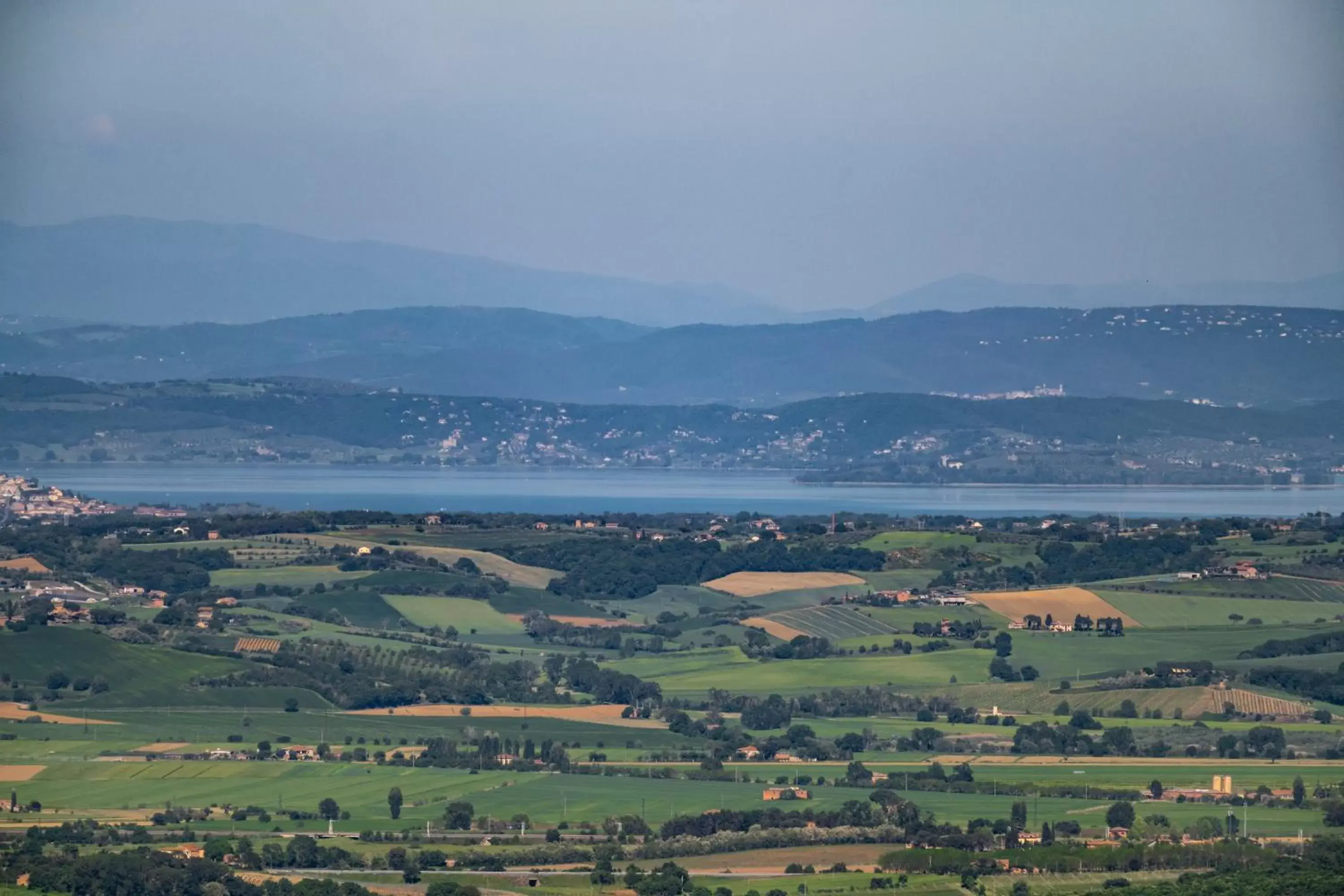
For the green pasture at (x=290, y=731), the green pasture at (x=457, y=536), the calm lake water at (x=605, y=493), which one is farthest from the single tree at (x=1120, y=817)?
the calm lake water at (x=605, y=493)

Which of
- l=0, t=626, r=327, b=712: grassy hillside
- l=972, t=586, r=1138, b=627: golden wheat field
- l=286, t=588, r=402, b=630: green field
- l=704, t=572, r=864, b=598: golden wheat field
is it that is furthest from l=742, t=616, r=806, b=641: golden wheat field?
l=0, t=626, r=327, b=712: grassy hillside

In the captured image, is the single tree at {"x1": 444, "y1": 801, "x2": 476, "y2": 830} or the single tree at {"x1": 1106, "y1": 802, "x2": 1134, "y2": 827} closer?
the single tree at {"x1": 1106, "y1": 802, "x2": 1134, "y2": 827}

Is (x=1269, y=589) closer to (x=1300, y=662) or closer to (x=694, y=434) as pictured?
(x=1300, y=662)

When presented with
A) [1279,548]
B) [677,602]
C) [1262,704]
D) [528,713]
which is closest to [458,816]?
[528,713]

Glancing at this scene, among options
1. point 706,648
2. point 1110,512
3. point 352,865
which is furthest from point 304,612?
point 1110,512

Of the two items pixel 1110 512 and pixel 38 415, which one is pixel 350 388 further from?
pixel 1110 512

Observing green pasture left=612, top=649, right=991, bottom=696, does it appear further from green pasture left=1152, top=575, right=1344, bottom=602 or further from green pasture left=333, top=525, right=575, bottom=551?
green pasture left=333, top=525, right=575, bottom=551

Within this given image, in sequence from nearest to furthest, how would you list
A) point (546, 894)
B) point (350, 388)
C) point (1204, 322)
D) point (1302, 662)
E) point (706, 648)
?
point (546, 894) → point (1302, 662) → point (706, 648) → point (350, 388) → point (1204, 322)

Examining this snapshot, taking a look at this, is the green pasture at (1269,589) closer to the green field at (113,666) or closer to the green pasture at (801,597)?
the green pasture at (801,597)
